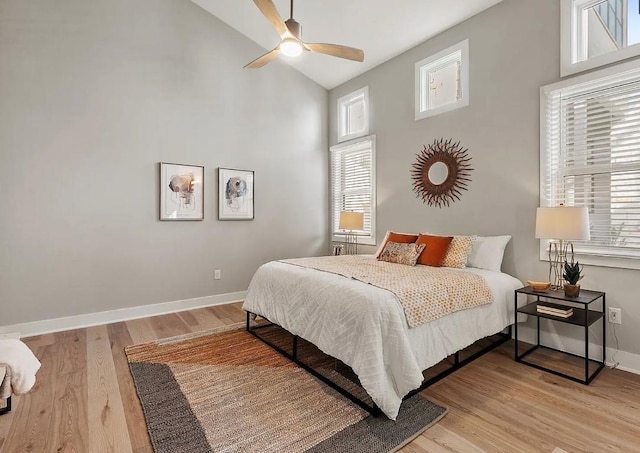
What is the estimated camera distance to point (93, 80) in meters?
3.67

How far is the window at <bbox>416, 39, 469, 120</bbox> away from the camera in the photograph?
3674 mm

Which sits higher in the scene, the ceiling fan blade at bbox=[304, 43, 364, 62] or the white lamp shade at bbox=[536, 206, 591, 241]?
the ceiling fan blade at bbox=[304, 43, 364, 62]

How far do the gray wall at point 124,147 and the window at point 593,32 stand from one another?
351 centimetres

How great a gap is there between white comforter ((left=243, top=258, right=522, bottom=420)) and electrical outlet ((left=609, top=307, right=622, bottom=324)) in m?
0.68

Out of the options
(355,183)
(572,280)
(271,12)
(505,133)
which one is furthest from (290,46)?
(572,280)

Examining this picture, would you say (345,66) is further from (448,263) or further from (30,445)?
(30,445)

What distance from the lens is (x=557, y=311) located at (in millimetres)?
2541

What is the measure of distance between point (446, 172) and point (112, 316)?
13.8 feet

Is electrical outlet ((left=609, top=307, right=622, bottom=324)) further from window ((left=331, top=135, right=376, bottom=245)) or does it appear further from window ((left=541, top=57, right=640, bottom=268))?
window ((left=331, top=135, right=376, bottom=245))

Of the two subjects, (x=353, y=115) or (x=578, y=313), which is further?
(x=353, y=115)

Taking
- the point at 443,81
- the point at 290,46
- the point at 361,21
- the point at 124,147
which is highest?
the point at 361,21

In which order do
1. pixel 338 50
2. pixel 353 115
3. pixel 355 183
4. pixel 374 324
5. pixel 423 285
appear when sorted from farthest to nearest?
pixel 353 115 → pixel 355 183 → pixel 338 50 → pixel 423 285 → pixel 374 324

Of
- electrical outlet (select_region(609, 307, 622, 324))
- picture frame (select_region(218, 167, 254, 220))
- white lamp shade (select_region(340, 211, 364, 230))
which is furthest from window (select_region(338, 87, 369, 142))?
electrical outlet (select_region(609, 307, 622, 324))

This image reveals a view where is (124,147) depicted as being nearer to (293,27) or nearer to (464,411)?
(293,27)
